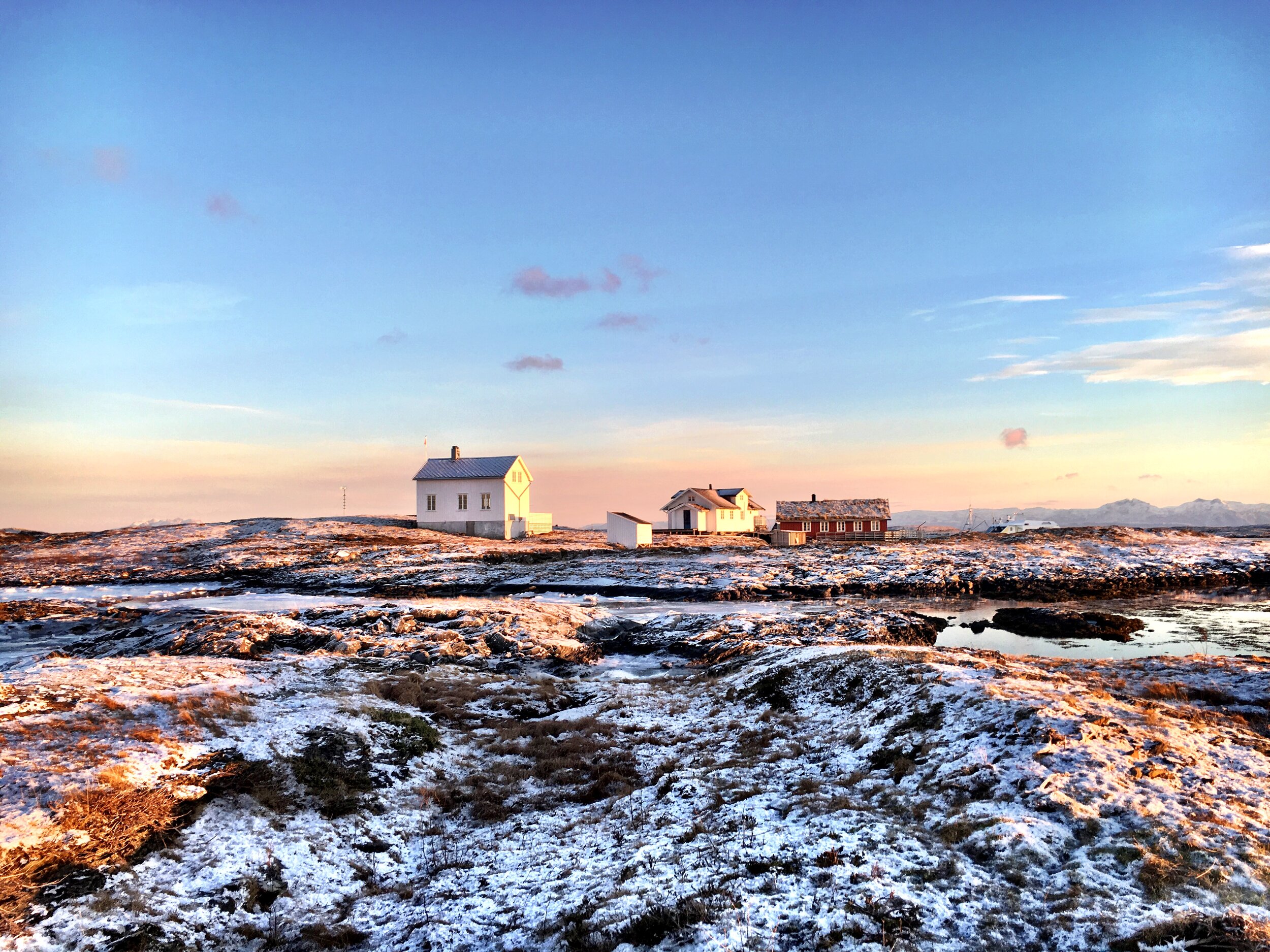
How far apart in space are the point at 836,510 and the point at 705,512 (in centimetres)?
1845

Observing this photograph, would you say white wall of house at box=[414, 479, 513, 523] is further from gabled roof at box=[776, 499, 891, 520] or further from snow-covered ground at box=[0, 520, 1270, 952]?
snow-covered ground at box=[0, 520, 1270, 952]

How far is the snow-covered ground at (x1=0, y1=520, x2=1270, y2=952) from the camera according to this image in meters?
7.11

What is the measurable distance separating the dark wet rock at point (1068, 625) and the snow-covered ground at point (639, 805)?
29.8 ft

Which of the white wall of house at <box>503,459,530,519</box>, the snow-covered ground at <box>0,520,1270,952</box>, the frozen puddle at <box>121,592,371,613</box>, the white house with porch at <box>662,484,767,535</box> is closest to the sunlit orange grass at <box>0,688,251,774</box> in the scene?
the snow-covered ground at <box>0,520,1270,952</box>

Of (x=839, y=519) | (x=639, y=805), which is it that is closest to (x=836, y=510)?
(x=839, y=519)

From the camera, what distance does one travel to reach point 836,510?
94.2m

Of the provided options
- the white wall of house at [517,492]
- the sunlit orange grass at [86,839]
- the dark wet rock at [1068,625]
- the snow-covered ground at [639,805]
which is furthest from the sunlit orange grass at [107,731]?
the white wall of house at [517,492]

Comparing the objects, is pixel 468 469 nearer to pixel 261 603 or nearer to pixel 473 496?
pixel 473 496

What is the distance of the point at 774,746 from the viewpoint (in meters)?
12.6

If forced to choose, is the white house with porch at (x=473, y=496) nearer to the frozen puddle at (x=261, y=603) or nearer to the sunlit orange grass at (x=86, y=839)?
the frozen puddle at (x=261, y=603)

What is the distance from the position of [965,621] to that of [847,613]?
5.86 m

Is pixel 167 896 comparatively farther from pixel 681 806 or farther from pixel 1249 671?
pixel 1249 671

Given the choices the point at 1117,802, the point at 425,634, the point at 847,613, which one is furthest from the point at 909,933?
the point at 847,613

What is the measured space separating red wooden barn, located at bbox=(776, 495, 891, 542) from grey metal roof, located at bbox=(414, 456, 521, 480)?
3975 cm
